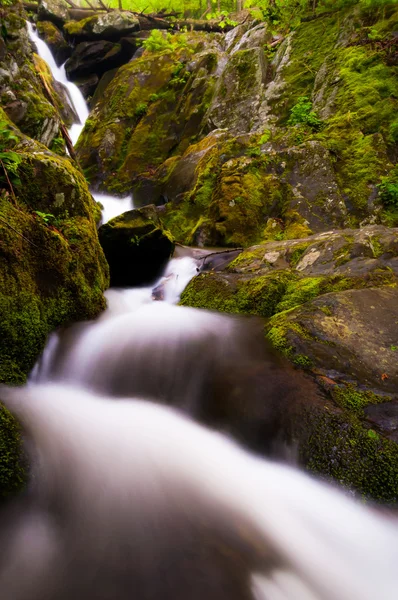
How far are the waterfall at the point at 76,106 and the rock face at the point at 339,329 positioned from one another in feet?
26.2

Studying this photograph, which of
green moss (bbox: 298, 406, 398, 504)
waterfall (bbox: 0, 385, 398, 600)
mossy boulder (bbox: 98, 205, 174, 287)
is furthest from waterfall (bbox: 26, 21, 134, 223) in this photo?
green moss (bbox: 298, 406, 398, 504)

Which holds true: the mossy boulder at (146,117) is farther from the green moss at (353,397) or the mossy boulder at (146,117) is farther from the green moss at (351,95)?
the green moss at (353,397)

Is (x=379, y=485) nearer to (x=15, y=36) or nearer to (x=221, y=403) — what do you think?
(x=221, y=403)

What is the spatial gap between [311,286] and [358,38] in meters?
9.35

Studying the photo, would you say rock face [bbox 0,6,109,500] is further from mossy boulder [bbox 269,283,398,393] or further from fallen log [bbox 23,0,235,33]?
fallen log [bbox 23,0,235,33]

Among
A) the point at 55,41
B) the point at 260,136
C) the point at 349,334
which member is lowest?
the point at 349,334

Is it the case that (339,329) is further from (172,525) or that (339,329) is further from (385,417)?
(172,525)

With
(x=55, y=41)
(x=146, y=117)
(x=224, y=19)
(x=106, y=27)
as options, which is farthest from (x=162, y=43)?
(x=55, y=41)

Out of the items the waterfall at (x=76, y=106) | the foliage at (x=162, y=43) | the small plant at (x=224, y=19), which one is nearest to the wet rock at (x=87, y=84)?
the waterfall at (x=76, y=106)

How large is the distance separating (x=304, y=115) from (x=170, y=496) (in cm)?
984

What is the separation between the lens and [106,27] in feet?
62.2

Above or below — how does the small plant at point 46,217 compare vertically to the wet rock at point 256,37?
below

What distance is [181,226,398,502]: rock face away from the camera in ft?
7.33

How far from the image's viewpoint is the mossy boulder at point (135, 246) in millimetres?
5773
